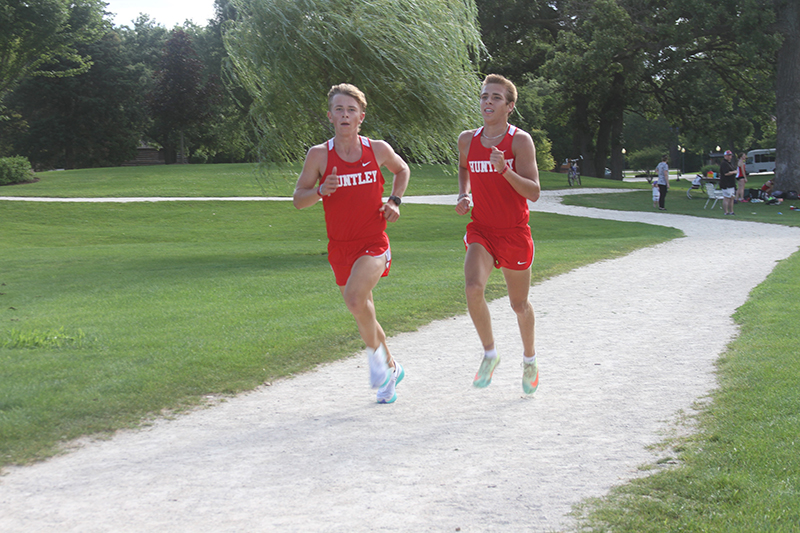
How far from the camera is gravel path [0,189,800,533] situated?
3.46m

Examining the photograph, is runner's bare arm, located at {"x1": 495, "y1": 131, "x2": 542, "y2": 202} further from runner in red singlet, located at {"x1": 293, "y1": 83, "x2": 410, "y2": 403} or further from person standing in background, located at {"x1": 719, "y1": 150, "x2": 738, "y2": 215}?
person standing in background, located at {"x1": 719, "y1": 150, "x2": 738, "y2": 215}

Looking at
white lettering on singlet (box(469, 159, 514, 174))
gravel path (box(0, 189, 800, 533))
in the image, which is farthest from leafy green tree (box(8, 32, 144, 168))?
white lettering on singlet (box(469, 159, 514, 174))

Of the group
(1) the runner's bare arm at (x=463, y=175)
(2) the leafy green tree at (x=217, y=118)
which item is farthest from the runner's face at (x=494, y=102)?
(2) the leafy green tree at (x=217, y=118)

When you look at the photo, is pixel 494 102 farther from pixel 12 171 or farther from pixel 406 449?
pixel 12 171

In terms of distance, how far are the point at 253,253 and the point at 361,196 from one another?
11.7 meters

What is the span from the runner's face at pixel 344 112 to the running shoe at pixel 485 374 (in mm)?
2017

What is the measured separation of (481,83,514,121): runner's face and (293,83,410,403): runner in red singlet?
76cm

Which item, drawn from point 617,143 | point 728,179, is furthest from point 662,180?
point 617,143

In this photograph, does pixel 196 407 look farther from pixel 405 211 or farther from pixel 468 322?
pixel 405 211

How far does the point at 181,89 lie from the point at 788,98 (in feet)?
126

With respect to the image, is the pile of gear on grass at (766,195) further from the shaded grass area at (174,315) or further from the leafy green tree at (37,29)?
the leafy green tree at (37,29)

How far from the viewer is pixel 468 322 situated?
865cm

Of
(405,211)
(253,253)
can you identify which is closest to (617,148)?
(405,211)

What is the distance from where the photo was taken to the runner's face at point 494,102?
17.5 ft
